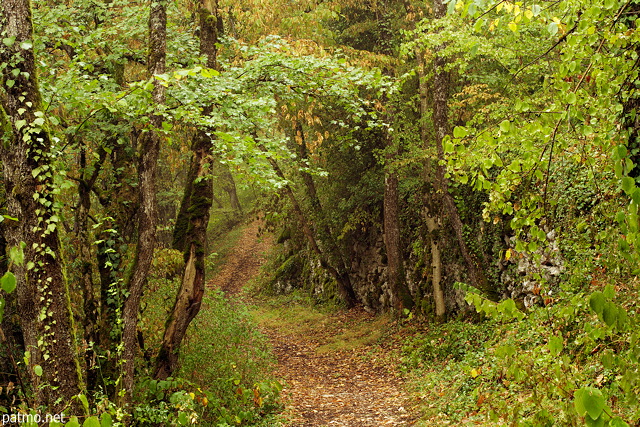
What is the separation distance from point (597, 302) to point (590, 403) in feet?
1.31

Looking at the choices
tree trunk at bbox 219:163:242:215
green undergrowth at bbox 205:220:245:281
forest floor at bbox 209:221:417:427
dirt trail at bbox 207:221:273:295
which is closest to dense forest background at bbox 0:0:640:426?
forest floor at bbox 209:221:417:427

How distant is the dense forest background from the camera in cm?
276

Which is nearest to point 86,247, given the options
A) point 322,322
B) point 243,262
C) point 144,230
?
point 144,230

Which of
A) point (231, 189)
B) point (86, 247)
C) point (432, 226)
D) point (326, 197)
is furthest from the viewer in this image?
point (231, 189)

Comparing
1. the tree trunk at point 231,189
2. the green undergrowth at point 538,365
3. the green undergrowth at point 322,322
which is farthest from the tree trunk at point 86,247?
the tree trunk at point 231,189

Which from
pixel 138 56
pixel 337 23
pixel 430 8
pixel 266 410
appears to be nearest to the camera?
pixel 138 56

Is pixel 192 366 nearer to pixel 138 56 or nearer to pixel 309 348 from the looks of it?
pixel 138 56

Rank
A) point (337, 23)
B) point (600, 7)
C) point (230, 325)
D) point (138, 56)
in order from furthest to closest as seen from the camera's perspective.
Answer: point (337, 23) < point (230, 325) < point (138, 56) < point (600, 7)

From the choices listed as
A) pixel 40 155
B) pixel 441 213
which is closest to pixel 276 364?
pixel 441 213

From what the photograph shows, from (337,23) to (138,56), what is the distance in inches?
377

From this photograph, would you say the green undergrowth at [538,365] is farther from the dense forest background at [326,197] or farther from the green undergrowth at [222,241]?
the green undergrowth at [222,241]

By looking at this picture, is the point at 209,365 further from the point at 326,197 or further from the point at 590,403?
the point at 326,197

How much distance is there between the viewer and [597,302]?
193 centimetres

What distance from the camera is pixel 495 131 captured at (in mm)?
2836
